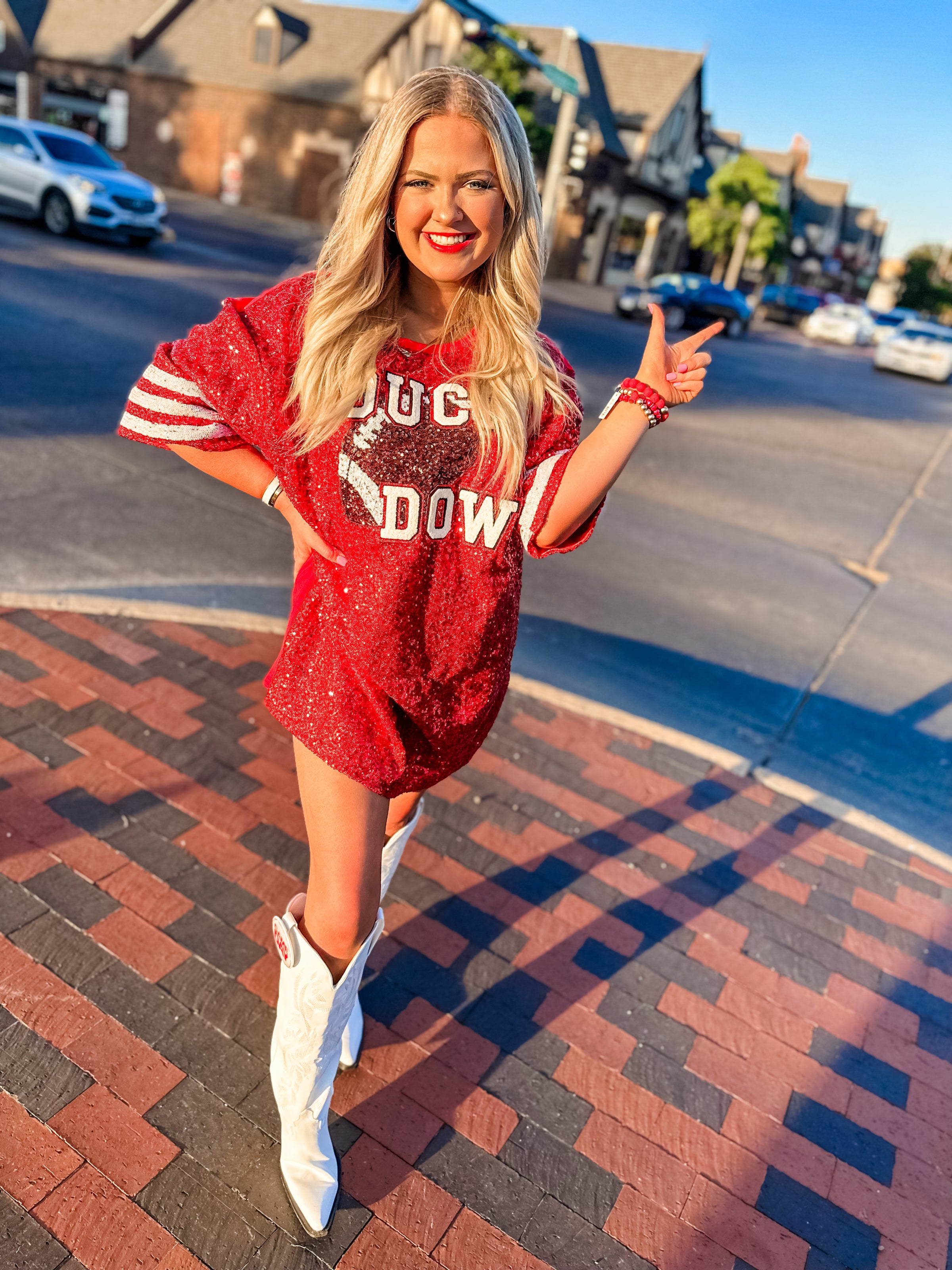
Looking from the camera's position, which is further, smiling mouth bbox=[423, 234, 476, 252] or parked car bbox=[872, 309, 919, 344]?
parked car bbox=[872, 309, 919, 344]

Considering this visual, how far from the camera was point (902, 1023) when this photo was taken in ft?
9.02

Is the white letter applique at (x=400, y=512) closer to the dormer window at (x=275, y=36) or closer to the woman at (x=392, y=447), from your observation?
the woman at (x=392, y=447)

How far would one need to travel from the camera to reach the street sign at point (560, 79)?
13.7 meters

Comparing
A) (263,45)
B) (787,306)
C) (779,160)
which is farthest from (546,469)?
(779,160)

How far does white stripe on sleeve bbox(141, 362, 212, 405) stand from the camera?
1712 millimetres

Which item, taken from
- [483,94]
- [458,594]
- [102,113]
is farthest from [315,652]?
[102,113]

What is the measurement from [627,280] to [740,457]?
2898 cm

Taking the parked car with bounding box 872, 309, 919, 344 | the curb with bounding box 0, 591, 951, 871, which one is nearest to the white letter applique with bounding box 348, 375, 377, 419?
the curb with bounding box 0, 591, 951, 871

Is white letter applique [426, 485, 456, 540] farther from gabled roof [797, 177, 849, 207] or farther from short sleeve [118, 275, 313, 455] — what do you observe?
gabled roof [797, 177, 849, 207]

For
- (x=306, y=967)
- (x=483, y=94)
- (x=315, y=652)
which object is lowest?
(x=306, y=967)

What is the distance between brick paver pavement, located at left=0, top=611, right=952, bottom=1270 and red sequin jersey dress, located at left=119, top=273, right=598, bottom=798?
905mm

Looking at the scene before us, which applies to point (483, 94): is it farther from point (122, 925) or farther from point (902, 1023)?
point (902, 1023)

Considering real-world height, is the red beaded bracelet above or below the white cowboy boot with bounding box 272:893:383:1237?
above

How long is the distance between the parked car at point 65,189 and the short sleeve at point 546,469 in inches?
629
